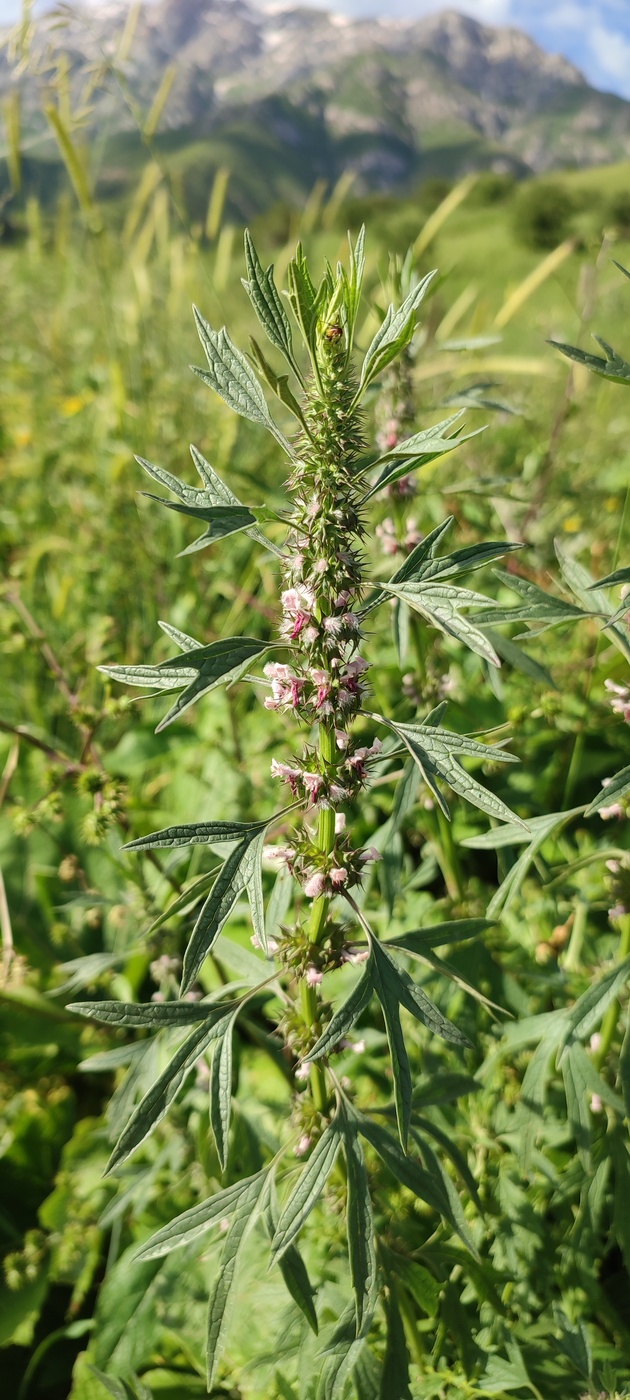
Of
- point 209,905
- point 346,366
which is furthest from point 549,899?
point 346,366

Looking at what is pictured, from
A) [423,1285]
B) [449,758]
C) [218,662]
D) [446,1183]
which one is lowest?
[423,1285]

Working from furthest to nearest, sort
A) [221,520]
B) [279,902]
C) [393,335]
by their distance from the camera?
[279,902] < [393,335] < [221,520]

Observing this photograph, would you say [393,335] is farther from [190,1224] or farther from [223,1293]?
[223,1293]

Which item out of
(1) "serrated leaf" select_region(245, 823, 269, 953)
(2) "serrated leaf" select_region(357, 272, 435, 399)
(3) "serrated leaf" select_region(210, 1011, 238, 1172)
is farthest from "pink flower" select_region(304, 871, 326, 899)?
(2) "serrated leaf" select_region(357, 272, 435, 399)

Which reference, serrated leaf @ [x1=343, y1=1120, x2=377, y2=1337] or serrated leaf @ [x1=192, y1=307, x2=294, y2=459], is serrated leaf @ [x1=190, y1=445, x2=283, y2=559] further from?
serrated leaf @ [x1=343, y1=1120, x2=377, y2=1337]

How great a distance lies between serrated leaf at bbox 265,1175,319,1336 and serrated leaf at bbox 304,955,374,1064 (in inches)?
16.2

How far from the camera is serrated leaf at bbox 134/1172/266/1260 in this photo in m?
1.14

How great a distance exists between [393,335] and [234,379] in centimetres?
23

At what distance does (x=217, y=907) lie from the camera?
106cm

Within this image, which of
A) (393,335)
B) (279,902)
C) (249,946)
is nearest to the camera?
Result: (393,335)

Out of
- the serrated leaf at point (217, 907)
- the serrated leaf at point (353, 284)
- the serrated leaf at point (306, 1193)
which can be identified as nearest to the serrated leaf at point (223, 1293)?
the serrated leaf at point (306, 1193)

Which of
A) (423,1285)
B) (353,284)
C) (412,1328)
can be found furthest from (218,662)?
(412,1328)

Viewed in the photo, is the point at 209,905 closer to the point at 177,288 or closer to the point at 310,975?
the point at 310,975

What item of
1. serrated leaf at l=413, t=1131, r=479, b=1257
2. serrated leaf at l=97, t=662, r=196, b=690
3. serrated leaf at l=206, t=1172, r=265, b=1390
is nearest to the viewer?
serrated leaf at l=97, t=662, r=196, b=690
